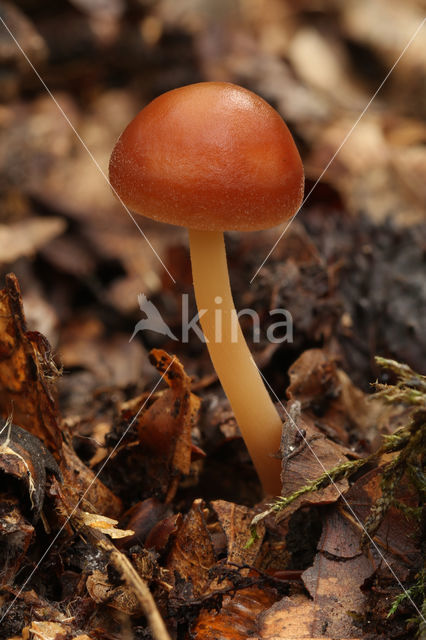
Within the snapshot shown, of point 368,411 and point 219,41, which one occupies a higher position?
point 219,41

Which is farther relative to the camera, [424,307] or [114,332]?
[114,332]

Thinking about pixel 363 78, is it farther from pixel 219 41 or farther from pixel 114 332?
pixel 114 332

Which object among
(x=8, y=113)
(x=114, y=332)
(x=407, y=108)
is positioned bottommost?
(x=114, y=332)

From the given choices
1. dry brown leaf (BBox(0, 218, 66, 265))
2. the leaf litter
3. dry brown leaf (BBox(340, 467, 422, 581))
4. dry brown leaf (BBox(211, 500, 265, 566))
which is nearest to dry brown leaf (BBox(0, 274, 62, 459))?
the leaf litter

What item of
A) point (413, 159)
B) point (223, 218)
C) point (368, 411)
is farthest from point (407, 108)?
point (223, 218)

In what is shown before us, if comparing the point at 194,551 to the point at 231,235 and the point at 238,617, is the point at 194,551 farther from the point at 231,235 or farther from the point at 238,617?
the point at 231,235
